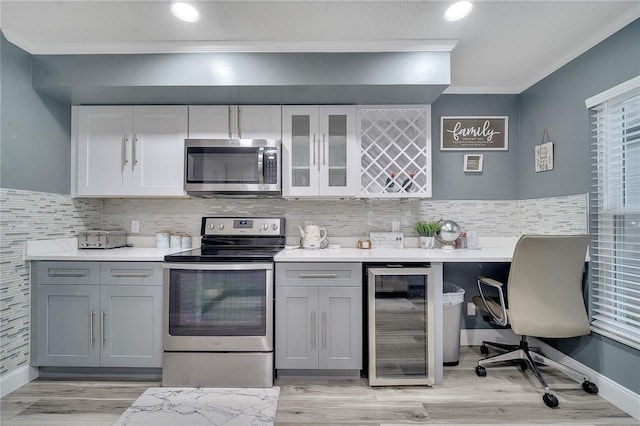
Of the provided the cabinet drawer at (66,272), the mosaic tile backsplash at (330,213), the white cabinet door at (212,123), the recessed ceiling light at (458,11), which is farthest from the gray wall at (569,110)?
the cabinet drawer at (66,272)

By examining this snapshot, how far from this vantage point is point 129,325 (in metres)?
2.25

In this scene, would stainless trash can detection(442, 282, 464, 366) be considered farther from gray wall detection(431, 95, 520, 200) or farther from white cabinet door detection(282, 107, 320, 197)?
white cabinet door detection(282, 107, 320, 197)

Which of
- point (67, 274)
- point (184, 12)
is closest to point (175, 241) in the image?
point (67, 274)

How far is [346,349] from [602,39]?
8.80 ft

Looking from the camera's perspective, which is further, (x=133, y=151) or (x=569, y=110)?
(x=133, y=151)

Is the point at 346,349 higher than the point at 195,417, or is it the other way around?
the point at 346,349

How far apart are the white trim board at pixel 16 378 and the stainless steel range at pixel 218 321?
96 cm

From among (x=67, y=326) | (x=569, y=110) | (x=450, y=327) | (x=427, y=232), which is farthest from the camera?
(x=427, y=232)

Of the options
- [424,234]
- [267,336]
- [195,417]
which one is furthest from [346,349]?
[424,234]

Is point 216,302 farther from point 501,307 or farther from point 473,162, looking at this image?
point 473,162

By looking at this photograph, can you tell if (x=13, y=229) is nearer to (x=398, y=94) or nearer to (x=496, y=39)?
(x=398, y=94)

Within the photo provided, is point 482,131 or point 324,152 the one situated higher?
point 482,131

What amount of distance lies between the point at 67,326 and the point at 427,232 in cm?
286

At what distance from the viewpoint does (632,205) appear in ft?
6.46
